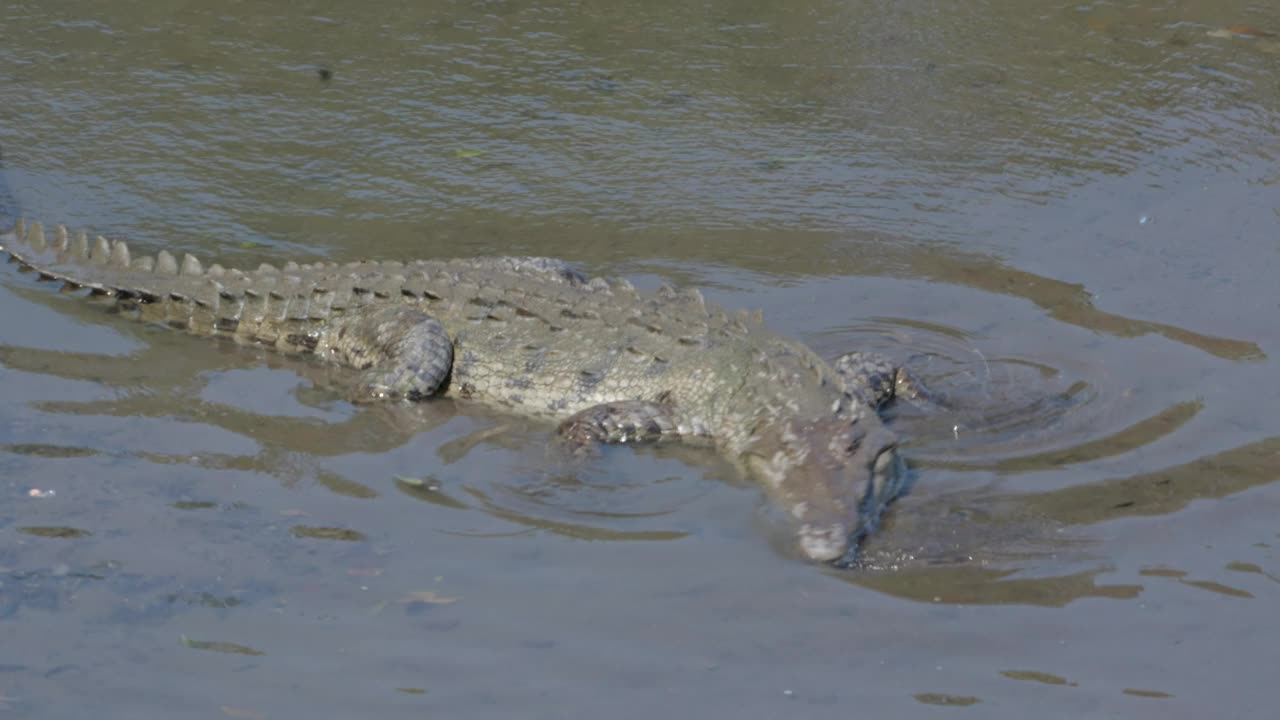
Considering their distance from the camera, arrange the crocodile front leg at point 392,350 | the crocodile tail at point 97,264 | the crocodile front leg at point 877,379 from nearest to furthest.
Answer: the crocodile front leg at point 877,379
the crocodile front leg at point 392,350
the crocodile tail at point 97,264

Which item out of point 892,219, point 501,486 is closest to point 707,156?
point 892,219

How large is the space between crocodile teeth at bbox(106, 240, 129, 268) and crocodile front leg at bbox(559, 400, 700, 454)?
A: 104 inches

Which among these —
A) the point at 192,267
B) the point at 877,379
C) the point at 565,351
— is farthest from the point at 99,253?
the point at 877,379

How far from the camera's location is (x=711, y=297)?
6934 millimetres

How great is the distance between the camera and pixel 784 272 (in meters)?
7.11

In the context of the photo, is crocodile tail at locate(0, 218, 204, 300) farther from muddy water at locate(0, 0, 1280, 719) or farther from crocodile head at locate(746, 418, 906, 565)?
crocodile head at locate(746, 418, 906, 565)

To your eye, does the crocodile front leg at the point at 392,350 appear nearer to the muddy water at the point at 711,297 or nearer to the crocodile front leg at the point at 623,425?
the muddy water at the point at 711,297

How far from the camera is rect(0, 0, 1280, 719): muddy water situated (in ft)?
13.3

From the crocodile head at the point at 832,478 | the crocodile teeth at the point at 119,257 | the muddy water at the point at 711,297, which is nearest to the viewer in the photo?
the muddy water at the point at 711,297

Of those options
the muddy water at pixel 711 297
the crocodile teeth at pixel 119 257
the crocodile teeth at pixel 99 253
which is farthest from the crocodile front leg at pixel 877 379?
the crocodile teeth at pixel 99 253

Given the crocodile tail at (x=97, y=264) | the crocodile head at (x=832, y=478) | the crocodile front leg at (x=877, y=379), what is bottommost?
the crocodile head at (x=832, y=478)

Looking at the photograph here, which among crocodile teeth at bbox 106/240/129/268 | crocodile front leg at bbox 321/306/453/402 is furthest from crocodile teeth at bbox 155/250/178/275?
crocodile front leg at bbox 321/306/453/402

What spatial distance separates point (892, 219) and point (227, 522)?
Result: 4375 millimetres

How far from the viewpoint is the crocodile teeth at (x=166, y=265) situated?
6.73 m
